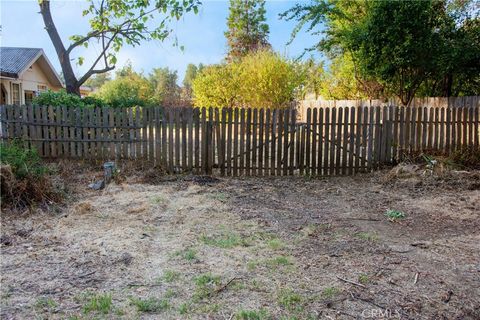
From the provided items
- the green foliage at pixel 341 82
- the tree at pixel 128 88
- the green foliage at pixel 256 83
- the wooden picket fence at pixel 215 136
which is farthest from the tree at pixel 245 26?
the wooden picket fence at pixel 215 136

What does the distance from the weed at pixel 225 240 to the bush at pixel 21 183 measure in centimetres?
273

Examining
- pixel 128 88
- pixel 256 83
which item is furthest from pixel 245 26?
pixel 256 83

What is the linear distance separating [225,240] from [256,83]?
12.5 meters

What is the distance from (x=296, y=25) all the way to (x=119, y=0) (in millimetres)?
6575

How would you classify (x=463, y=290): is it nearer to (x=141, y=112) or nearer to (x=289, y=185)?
(x=289, y=185)

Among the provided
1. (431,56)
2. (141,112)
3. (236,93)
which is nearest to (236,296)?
(141,112)

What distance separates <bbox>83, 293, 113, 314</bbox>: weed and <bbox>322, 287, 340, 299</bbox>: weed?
1.68 metres

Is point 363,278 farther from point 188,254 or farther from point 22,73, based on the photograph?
point 22,73

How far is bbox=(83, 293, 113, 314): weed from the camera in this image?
2721mm

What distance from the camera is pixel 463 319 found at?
2715 mm

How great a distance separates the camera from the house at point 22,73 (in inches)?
666

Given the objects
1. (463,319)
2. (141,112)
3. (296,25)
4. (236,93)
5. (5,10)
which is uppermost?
(296,25)

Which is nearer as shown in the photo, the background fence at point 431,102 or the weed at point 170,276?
the weed at point 170,276

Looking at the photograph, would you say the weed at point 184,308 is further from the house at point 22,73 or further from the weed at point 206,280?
the house at point 22,73
